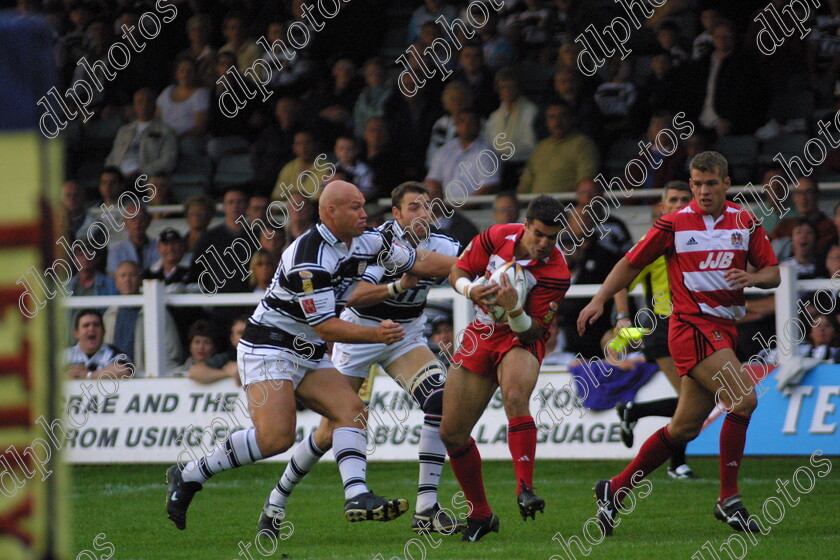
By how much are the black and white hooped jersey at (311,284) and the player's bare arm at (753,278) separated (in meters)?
1.84

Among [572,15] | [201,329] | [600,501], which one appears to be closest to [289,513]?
[600,501]

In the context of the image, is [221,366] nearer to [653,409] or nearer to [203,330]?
[203,330]

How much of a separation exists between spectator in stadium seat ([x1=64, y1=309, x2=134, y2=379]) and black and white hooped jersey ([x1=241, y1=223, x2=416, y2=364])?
510 cm

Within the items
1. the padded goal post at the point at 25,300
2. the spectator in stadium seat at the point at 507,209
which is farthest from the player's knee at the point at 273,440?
the padded goal post at the point at 25,300

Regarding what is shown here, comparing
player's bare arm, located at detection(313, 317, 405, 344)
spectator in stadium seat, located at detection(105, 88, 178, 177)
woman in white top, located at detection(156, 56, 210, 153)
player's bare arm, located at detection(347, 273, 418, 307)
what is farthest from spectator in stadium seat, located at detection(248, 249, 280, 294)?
player's bare arm, located at detection(313, 317, 405, 344)

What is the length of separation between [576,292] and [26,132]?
902 cm

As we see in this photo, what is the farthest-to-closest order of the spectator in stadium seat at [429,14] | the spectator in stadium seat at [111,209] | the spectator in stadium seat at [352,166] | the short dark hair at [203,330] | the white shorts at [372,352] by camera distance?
the spectator in stadium seat at [429,14] < the spectator in stadium seat at [111,209] < the spectator in stadium seat at [352,166] < the short dark hair at [203,330] < the white shorts at [372,352]

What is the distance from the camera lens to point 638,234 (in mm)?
11734

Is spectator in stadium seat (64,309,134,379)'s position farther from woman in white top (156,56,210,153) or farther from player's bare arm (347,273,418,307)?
player's bare arm (347,273,418,307)

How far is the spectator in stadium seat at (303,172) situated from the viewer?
1277cm

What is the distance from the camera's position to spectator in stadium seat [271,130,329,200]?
12.8 metres

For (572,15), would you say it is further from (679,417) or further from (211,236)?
(679,417)

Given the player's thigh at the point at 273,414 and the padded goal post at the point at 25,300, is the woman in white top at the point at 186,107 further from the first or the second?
the padded goal post at the point at 25,300

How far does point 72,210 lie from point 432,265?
764 centimetres
